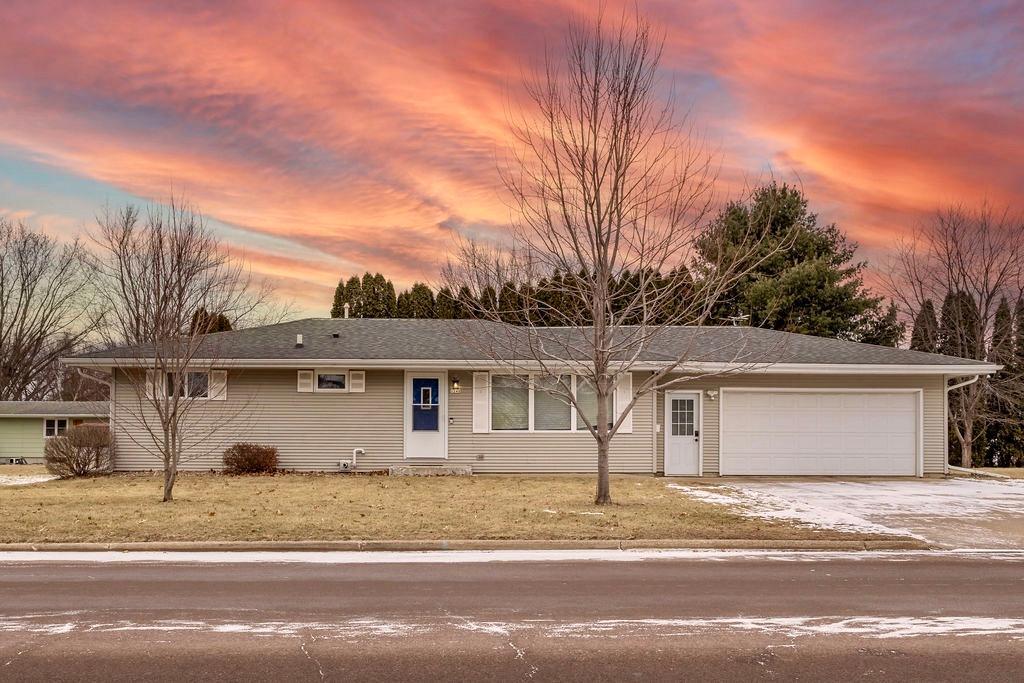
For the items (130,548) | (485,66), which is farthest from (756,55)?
(130,548)

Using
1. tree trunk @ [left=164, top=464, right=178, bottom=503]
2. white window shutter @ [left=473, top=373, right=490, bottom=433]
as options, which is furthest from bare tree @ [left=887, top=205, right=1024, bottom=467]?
tree trunk @ [left=164, top=464, right=178, bottom=503]

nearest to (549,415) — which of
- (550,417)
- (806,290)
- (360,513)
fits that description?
(550,417)

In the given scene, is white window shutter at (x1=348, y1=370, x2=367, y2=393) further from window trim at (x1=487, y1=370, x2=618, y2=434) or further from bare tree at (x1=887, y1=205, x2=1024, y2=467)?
bare tree at (x1=887, y1=205, x2=1024, y2=467)

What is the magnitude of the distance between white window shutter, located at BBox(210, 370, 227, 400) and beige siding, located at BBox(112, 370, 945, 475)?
13cm

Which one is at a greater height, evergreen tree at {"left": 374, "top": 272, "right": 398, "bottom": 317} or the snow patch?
evergreen tree at {"left": 374, "top": 272, "right": 398, "bottom": 317}

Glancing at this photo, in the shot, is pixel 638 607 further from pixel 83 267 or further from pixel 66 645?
pixel 83 267

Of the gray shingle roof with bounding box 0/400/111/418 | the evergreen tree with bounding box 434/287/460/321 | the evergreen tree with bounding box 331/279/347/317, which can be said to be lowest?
the gray shingle roof with bounding box 0/400/111/418

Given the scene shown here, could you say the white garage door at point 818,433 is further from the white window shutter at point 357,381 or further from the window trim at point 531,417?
the white window shutter at point 357,381

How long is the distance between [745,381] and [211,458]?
1357cm

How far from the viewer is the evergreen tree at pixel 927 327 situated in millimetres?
34438

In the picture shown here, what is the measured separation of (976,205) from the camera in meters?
31.8

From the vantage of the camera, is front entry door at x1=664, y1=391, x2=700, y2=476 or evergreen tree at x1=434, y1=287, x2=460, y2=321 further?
evergreen tree at x1=434, y1=287, x2=460, y2=321

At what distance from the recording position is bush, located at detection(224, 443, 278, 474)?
63.5ft

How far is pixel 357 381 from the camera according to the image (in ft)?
66.1
